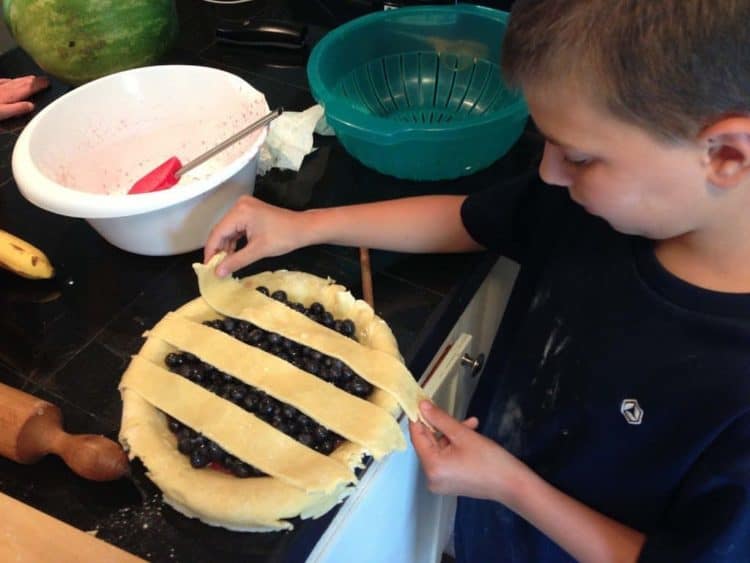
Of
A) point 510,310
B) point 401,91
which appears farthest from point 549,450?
point 401,91

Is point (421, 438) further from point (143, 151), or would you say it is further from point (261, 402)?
point (143, 151)

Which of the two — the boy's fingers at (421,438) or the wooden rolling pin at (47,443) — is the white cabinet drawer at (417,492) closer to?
the boy's fingers at (421,438)

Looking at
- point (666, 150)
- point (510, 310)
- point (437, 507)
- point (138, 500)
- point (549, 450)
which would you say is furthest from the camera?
point (437, 507)

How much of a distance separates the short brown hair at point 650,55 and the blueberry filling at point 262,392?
32cm

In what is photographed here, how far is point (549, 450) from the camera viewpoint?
76 centimetres

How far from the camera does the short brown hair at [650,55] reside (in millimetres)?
467

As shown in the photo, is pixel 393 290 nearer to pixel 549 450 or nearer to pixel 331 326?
pixel 331 326

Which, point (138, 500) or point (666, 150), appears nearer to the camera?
point (666, 150)

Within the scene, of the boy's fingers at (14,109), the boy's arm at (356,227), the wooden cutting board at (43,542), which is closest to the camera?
the wooden cutting board at (43,542)

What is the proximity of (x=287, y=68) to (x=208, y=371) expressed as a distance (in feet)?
1.99

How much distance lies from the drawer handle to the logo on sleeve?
0.27m

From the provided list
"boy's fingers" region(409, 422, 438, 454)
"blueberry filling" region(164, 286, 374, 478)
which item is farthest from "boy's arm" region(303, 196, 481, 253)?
"boy's fingers" region(409, 422, 438, 454)

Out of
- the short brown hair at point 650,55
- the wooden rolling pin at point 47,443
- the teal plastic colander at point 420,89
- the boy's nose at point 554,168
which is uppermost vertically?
the short brown hair at point 650,55

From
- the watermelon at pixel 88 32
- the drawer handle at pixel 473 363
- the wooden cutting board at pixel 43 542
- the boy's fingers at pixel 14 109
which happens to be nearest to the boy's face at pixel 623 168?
the drawer handle at pixel 473 363
